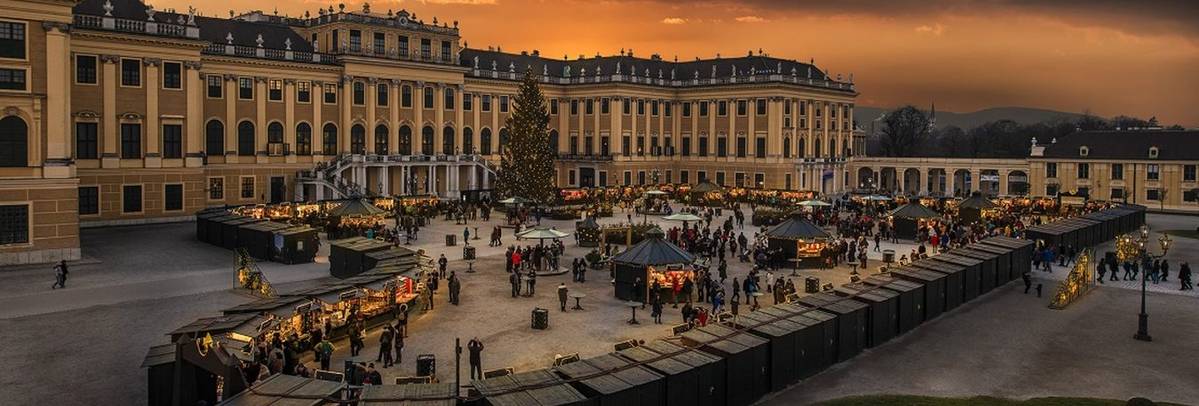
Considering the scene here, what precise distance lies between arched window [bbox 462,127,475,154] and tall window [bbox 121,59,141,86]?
108ft

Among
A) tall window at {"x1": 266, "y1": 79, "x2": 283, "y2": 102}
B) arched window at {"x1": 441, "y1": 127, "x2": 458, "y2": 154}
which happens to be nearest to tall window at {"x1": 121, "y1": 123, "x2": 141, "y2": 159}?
tall window at {"x1": 266, "y1": 79, "x2": 283, "y2": 102}

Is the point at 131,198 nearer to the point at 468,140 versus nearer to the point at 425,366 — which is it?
the point at 468,140

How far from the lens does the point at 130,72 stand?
5628 cm

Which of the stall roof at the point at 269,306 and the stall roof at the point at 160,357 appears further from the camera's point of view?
the stall roof at the point at 269,306

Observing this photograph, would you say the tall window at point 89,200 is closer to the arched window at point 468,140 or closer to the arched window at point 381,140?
the arched window at point 381,140

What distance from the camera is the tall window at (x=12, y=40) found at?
39.2 m

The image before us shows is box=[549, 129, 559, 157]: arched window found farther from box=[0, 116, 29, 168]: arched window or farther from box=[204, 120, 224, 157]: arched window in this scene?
A: box=[0, 116, 29, 168]: arched window

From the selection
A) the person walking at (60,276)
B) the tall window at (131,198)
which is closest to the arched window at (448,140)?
the tall window at (131,198)

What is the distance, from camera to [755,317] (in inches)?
963

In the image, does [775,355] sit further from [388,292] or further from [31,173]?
[31,173]

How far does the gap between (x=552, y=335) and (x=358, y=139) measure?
52.6 meters

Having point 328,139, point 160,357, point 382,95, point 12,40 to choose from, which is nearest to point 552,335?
point 160,357

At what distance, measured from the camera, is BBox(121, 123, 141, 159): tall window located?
56.4 m

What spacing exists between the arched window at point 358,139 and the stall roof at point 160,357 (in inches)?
2215
